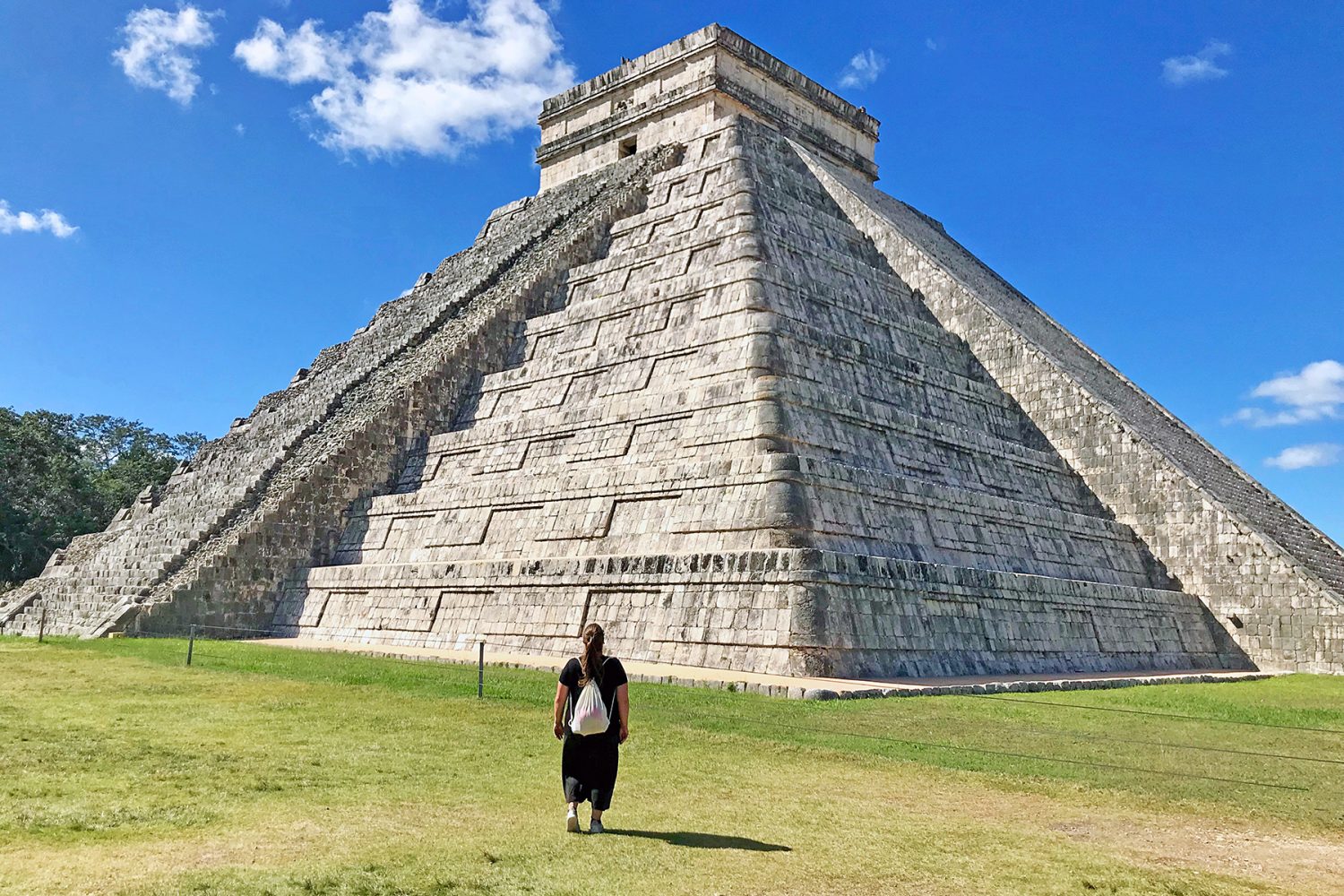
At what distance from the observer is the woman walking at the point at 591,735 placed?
555 centimetres

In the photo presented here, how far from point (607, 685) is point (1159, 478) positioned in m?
15.6

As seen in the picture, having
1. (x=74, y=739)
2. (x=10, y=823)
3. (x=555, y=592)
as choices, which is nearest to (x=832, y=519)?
(x=555, y=592)

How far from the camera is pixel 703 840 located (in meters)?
5.36

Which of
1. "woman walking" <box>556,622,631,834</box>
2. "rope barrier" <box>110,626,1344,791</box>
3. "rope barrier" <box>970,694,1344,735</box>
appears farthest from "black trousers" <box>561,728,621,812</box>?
"rope barrier" <box>970,694,1344,735</box>

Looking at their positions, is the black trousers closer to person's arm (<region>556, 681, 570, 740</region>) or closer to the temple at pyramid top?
person's arm (<region>556, 681, 570, 740</region>)

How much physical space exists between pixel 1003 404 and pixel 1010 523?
4.79 m

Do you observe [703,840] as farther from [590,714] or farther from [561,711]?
[561,711]

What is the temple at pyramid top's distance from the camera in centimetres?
2533

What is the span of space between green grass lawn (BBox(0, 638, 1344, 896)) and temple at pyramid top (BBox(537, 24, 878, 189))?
59.7 ft

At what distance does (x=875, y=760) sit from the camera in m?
7.50

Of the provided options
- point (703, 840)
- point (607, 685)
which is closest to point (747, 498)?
point (607, 685)

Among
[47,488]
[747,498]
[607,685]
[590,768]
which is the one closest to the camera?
[590,768]

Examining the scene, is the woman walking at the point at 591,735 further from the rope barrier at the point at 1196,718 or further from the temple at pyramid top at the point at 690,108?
the temple at pyramid top at the point at 690,108

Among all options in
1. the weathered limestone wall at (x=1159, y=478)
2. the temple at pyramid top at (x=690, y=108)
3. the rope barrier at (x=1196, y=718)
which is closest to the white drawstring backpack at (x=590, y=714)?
the rope barrier at (x=1196, y=718)
